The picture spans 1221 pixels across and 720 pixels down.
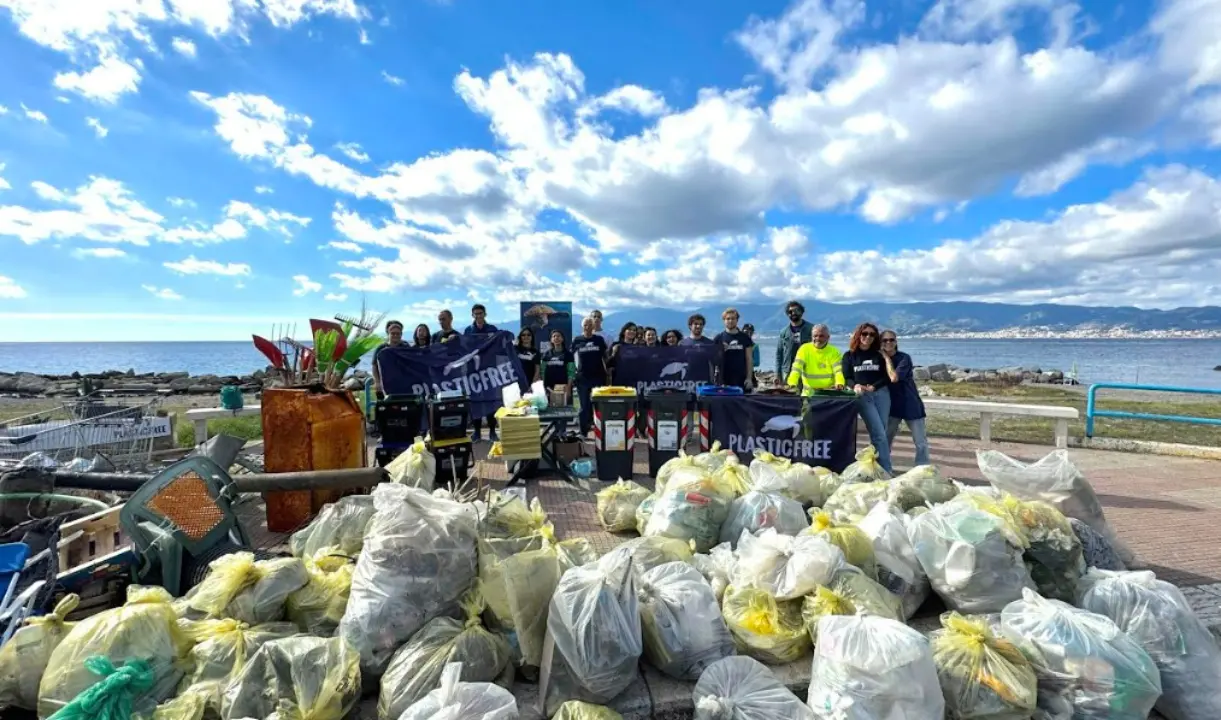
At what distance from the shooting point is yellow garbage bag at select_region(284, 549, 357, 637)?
2.80m

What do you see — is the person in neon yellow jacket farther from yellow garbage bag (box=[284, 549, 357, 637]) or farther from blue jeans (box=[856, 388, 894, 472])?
yellow garbage bag (box=[284, 549, 357, 637])

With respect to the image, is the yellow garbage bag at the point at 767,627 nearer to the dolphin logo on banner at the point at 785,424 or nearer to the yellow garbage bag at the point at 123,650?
the yellow garbage bag at the point at 123,650

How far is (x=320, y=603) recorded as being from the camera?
2.86m

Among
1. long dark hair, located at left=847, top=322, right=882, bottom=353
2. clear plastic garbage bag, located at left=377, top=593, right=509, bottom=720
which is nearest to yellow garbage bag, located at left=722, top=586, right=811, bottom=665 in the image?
clear plastic garbage bag, located at left=377, top=593, right=509, bottom=720

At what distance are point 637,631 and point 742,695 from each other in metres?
0.49

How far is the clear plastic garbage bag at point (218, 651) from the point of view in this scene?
2307mm

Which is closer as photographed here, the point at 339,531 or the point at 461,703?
the point at 461,703

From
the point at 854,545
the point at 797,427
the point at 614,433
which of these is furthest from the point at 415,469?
the point at 797,427

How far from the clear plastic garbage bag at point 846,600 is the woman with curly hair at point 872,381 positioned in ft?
12.7

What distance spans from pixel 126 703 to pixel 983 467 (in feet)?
16.4

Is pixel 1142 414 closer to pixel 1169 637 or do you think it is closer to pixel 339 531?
pixel 1169 637

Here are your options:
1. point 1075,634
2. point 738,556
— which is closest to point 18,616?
point 738,556

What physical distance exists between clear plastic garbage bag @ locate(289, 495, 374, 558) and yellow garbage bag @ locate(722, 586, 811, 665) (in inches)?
95.5

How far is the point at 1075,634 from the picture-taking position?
8.29ft
